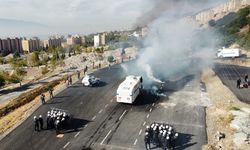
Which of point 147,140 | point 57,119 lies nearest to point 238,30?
point 147,140

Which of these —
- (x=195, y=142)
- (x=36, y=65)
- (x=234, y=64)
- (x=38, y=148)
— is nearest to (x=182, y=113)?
(x=195, y=142)

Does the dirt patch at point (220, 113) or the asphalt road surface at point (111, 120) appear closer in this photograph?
the dirt patch at point (220, 113)

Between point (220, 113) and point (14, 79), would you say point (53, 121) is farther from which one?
point (14, 79)

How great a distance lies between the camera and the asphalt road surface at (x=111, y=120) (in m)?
28.8

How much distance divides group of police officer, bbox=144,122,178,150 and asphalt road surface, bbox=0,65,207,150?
94 centimetres

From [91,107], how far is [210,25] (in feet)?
466

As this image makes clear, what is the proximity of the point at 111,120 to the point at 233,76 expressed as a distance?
34.0 metres

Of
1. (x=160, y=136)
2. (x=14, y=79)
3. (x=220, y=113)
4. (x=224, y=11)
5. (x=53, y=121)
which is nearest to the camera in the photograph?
(x=160, y=136)

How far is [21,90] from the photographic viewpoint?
6994cm

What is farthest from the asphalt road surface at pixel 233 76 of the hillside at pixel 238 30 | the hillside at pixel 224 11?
the hillside at pixel 224 11

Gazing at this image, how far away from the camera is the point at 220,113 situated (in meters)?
35.5

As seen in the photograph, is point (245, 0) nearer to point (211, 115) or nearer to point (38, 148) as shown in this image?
point (211, 115)

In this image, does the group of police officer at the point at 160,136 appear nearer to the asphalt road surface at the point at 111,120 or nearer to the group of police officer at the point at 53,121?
the asphalt road surface at the point at 111,120

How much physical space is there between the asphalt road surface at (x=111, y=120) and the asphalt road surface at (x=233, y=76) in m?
6.13
